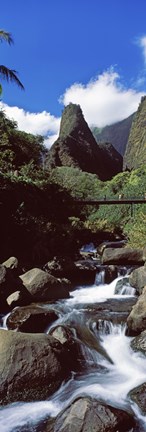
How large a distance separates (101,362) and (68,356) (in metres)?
0.96

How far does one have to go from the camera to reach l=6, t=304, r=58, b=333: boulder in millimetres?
9555

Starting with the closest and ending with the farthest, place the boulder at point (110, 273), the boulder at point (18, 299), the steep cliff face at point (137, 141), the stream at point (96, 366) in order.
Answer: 1. the stream at point (96, 366)
2. the boulder at point (18, 299)
3. the boulder at point (110, 273)
4. the steep cliff face at point (137, 141)

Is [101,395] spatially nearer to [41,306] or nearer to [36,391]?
[36,391]

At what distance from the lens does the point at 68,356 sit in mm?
8000

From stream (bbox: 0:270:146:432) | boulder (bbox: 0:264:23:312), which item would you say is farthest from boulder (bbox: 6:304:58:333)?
boulder (bbox: 0:264:23:312)

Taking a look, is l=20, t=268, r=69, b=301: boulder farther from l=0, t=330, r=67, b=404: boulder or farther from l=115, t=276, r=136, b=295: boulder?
l=0, t=330, r=67, b=404: boulder

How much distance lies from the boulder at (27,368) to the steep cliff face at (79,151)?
210ft

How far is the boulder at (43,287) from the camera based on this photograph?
12109mm

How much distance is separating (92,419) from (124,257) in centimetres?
1156

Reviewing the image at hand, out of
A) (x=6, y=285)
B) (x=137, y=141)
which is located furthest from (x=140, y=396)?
(x=137, y=141)

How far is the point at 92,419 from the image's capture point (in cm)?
552

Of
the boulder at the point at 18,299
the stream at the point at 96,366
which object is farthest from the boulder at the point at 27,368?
the boulder at the point at 18,299

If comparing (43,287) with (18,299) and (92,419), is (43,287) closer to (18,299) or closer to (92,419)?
(18,299)

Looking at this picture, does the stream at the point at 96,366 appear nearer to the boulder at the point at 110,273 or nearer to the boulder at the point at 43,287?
the boulder at the point at 43,287
